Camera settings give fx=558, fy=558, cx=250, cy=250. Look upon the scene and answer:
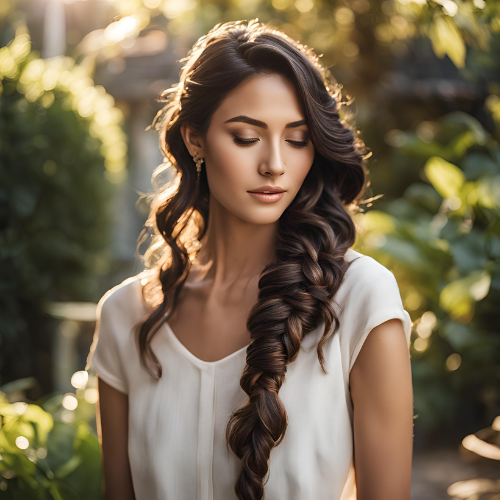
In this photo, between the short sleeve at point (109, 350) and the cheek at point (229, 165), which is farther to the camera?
the short sleeve at point (109, 350)

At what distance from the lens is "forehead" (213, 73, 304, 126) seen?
1.68 metres

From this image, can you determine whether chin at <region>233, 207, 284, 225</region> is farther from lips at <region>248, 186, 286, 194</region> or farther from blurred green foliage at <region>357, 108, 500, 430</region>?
blurred green foliage at <region>357, 108, 500, 430</region>

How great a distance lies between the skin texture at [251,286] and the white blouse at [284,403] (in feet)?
0.17

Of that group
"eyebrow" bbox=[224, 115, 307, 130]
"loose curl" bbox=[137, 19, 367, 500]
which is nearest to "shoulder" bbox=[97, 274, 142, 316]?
"loose curl" bbox=[137, 19, 367, 500]

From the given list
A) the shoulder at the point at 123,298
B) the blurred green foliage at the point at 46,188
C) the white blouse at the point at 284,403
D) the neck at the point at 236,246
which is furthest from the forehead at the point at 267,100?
the blurred green foliage at the point at 46,188

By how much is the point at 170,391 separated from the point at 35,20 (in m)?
13.1

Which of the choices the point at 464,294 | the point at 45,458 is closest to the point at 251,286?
the point at 45,458

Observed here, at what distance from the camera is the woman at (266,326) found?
1.61m

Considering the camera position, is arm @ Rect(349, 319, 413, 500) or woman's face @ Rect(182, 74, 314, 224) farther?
woman's face @ Rect(182, 74, 314, 224)

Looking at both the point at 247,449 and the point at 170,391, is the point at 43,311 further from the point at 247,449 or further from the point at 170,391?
the point at 247,449

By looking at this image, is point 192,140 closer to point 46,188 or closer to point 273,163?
point 273,163

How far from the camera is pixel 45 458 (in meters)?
2.42

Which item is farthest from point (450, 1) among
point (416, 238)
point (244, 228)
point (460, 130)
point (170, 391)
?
point (460, 130)

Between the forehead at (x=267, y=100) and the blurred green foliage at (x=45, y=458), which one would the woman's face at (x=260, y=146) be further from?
the blurred green foliage at (x=45, y=458)
